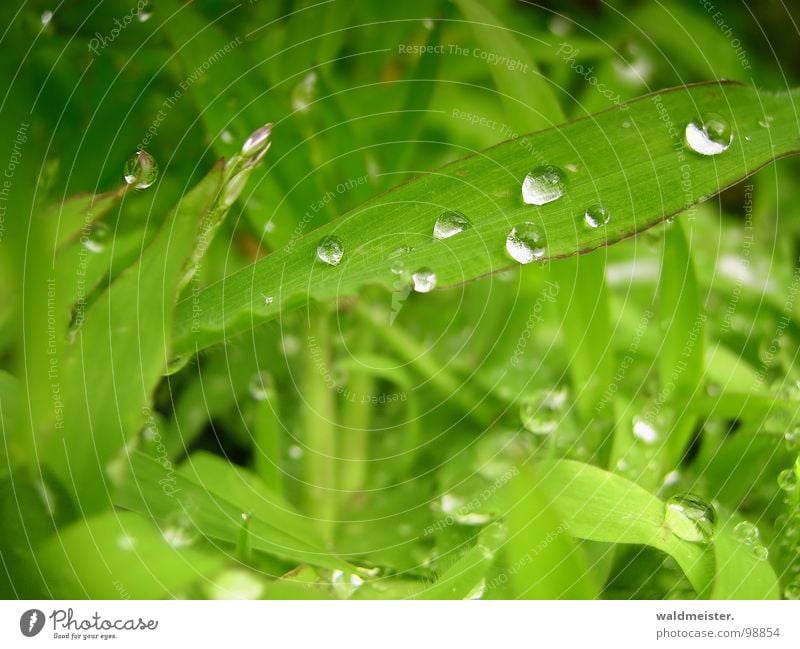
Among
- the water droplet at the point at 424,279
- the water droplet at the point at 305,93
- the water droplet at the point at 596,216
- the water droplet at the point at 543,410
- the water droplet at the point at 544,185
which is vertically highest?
the water droplet at the point at 305,93

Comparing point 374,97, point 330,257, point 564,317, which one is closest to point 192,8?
point 374,97

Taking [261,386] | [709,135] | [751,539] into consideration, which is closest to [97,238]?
[261,386]

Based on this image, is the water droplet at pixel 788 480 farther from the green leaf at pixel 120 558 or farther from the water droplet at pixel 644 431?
the green leaf at pixel 120 558

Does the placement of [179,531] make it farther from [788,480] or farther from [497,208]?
[788,480]

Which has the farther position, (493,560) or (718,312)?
(718,312)

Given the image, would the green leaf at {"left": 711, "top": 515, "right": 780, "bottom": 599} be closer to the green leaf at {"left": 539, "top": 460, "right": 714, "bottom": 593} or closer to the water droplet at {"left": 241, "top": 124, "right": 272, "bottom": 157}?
the green leaf at {"left": 539, "top": 460, "right": 714, "bottom": 593}

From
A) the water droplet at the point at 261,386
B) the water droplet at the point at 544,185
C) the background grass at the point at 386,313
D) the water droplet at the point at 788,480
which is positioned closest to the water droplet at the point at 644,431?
the background grass at the point at 386,313
